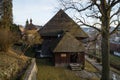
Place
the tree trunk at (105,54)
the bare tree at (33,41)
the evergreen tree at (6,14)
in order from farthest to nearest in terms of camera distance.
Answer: the bare tree at (33,41) < the evergreen tree at (6,14) < the tree trunk at (105,54)

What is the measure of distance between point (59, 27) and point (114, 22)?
1784 cm

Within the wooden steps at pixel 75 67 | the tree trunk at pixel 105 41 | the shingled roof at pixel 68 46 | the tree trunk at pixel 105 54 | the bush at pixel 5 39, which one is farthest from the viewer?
the shingled roof at pixel 68 46

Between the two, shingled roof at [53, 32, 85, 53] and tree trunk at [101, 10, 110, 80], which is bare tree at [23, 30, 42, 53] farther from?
tree trunk at [101, 10, 110, 80]

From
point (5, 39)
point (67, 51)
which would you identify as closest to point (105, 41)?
point (5, 39)

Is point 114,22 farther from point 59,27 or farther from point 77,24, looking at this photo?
point 59,27

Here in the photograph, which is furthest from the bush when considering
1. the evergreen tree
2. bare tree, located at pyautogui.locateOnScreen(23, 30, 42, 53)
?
bare tree, located at pyautogui.locateOnScreen(23, 30, 42, 53)

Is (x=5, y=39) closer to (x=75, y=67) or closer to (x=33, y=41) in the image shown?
(x=75, y=67)

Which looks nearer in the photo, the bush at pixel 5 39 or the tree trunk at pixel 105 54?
the tree trunk at pixel 105 54

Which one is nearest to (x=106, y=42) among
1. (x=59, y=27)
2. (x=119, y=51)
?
(x=59, y=27)

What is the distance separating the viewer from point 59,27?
3347 cm

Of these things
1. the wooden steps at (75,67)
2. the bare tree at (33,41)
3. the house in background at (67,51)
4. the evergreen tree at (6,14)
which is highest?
the evergreen tree at (6,14)

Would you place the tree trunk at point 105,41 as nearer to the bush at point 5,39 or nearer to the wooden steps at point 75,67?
the bush at point 5,39

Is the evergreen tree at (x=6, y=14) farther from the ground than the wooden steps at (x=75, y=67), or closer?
farther from the ground

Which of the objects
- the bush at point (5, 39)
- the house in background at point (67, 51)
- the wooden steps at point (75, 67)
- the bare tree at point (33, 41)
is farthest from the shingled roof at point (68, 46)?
the bush at point (5, 39)
